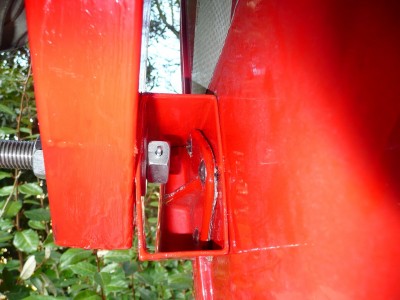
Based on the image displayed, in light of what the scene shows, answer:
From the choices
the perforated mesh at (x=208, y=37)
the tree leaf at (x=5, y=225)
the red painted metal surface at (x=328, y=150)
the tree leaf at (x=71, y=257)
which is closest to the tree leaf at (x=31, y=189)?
the tree leaf at (x=5, y=225)

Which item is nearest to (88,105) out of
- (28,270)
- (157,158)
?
(157,158)

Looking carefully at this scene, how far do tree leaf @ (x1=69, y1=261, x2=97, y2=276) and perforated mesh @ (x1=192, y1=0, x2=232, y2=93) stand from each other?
0.73 meters

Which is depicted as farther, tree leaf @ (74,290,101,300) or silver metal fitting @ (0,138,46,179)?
tree leaf @ (74,290,101,300)

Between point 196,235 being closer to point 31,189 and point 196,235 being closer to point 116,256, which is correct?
point 116,256

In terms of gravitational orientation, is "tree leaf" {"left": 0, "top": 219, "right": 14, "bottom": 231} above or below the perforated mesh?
below

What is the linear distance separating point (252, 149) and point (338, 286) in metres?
0.19

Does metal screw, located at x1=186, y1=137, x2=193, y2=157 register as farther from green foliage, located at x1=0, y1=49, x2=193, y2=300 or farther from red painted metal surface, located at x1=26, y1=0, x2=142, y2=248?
green foliage, located at x1=0, y1=49, x2=193, y2=300

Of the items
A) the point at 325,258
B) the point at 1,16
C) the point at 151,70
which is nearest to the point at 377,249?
the point at 325,258

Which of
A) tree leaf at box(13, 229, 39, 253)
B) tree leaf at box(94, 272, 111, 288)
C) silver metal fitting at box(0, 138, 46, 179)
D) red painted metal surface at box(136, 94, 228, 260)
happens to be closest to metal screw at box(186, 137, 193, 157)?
red painted metal surface at box(136, 94, 228, 260)

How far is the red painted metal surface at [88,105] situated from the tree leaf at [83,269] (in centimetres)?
76

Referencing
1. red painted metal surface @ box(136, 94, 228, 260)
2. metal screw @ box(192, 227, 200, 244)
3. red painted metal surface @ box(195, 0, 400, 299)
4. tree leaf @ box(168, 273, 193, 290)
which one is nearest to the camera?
red painted metal surface @ box(195, 0, 400, 299)

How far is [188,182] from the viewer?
0.66 metres

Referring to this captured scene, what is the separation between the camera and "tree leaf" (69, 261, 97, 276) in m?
1.04

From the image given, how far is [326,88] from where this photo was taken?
25cm
